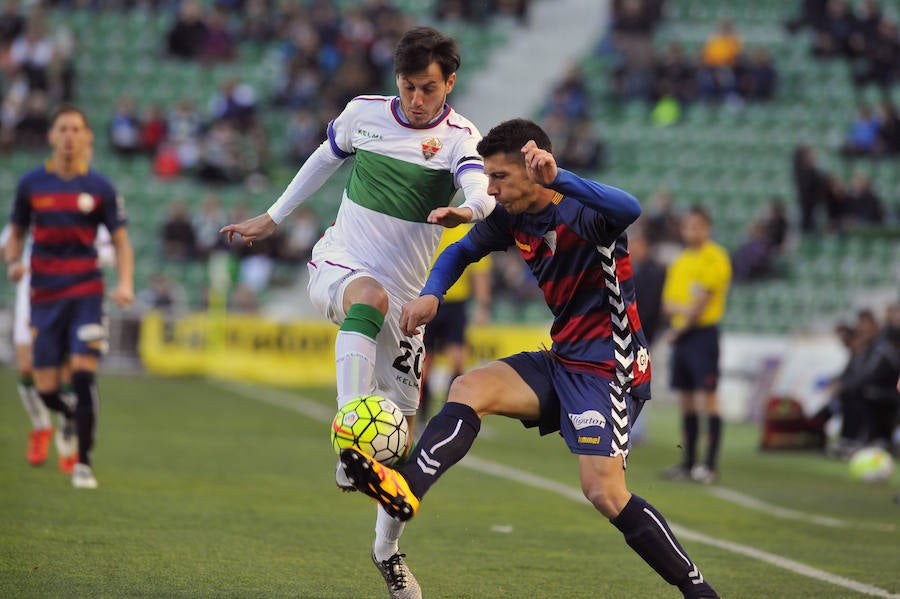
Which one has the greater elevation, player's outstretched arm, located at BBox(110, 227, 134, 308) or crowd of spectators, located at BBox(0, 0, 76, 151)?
crowd of spectators, located at BBox(0, 0, 76, 151)

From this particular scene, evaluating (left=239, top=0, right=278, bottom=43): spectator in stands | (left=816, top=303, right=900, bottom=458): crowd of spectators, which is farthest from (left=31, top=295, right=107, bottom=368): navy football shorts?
(left=239, top=0, right=278, bottom=43): spectator in stands

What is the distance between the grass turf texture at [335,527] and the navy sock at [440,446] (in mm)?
1021

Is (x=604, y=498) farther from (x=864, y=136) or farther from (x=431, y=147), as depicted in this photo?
(x=864, y=136)

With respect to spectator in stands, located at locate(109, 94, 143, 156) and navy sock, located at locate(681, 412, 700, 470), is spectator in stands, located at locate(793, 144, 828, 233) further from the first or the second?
spectator in stands, located at locate(109, 94, 143, 156)

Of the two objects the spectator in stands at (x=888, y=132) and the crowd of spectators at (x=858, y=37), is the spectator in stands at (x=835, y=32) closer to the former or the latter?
the crowd of spectators at (x=858, y=37)

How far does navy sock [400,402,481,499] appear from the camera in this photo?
5453 mm

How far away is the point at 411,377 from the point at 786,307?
53.9 ft

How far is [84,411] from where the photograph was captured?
9422mm

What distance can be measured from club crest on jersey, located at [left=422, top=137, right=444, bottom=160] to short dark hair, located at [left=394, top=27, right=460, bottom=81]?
0.35 m

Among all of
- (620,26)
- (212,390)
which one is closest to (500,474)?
(212,390)

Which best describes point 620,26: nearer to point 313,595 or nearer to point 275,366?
point 275,366

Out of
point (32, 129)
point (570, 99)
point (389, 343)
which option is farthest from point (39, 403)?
point (570, 99)

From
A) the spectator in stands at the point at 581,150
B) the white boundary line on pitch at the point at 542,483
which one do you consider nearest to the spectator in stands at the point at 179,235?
the white boundary line on pitch at the point at 542,483

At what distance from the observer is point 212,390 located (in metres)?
19.5
